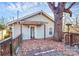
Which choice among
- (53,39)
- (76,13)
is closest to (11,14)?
(53,39)

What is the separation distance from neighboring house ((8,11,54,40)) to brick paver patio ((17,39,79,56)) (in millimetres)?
52

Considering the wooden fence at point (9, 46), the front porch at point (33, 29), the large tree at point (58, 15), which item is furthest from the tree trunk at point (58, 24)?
the wooden fence at point (9, 46)

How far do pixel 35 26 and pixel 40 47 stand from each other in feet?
0.73

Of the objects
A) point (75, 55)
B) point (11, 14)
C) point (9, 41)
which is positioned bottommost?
point (75, 55)

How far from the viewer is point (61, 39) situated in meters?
2.42

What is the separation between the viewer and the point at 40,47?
2.39 m

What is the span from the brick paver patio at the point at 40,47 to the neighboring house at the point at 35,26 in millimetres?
52

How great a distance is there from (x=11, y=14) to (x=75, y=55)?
0.78 m

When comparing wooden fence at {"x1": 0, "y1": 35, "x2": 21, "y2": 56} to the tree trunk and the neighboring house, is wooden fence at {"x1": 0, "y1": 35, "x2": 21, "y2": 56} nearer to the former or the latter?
the neighboring house

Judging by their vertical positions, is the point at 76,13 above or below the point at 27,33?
above

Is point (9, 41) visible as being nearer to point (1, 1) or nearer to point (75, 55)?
point (1, 1)

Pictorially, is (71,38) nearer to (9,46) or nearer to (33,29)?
(33,29)

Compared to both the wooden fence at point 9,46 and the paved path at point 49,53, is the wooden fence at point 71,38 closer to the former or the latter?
the paved path at point 49,53

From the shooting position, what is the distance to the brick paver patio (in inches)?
94.0
